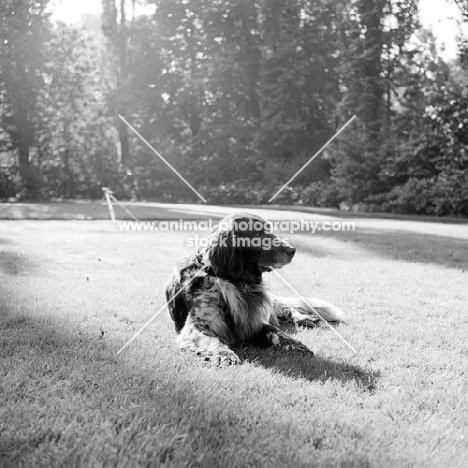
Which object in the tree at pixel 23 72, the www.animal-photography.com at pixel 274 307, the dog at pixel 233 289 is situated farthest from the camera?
the tree at pixel 23 72

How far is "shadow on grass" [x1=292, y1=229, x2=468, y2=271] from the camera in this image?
27.3 ft

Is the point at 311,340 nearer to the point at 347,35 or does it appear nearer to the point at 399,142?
the point at 399,142

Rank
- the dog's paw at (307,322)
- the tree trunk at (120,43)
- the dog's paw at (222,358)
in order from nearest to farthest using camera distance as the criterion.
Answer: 1. the dog's paw at (222,358)
2. the dog's paw at (307,322)
3. the tree trunk at (120,43)

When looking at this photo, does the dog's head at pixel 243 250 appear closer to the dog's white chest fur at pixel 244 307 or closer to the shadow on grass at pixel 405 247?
the dog's white chest fur at pixel 244 307

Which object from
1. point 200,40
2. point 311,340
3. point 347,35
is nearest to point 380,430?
point 311,340

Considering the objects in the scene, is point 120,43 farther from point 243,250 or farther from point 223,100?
point 243,250

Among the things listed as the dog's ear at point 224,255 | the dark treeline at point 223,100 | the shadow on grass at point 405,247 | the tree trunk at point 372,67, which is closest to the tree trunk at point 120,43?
the dark treeline at point 223,100

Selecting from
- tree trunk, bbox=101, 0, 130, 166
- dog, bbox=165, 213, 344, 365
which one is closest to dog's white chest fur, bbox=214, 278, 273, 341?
dog, bbox=165, 213, 344, 365

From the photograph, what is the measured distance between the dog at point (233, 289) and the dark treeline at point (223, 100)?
719 inches

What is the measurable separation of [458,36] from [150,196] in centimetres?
1680

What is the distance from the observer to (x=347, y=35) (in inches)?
1033

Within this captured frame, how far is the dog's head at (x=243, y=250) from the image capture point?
3.84m

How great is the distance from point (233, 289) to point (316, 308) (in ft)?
3.43

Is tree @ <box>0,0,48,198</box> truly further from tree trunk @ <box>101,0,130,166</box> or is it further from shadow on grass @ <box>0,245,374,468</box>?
shadow on grass @ <box>0,245,374,468</box>
